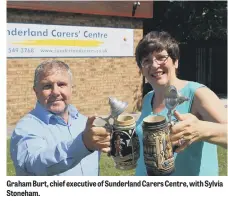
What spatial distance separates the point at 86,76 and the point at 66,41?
992 millimetres

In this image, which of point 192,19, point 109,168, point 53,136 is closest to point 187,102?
point 53,136

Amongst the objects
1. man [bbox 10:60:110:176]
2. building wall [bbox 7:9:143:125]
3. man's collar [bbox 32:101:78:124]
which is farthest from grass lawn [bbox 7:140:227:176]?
building wall [bbox 7:9:143:125]

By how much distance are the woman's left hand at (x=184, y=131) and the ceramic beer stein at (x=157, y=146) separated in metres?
0.03

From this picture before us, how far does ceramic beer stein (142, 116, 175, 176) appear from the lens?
176 centimetres

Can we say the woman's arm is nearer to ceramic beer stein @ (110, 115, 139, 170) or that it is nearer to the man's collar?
ceramic beer stein @ (110, 115, 139, 170)

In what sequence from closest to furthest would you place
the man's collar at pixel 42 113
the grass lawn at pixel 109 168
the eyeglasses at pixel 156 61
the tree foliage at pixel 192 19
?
the eyeglasses at pixel 156 61
the man's collar at pixel 42 113
the grass lawn at pixel 109 168
the tree foliage at pixel 192 19

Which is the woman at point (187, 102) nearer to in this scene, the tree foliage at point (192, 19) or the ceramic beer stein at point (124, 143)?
the ceramic beer stein at point (124, 143)

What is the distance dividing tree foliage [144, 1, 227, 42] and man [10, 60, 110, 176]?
13694mm

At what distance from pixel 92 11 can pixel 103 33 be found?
0.66 m

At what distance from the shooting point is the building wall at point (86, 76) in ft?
28.5

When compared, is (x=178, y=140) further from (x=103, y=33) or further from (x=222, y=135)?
(x=103, y=33)

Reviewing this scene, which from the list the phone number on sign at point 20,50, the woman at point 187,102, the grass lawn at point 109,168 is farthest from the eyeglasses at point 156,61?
the phone number on sign at point 20,50

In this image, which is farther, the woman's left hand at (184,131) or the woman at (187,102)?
the woman at (187,102)
